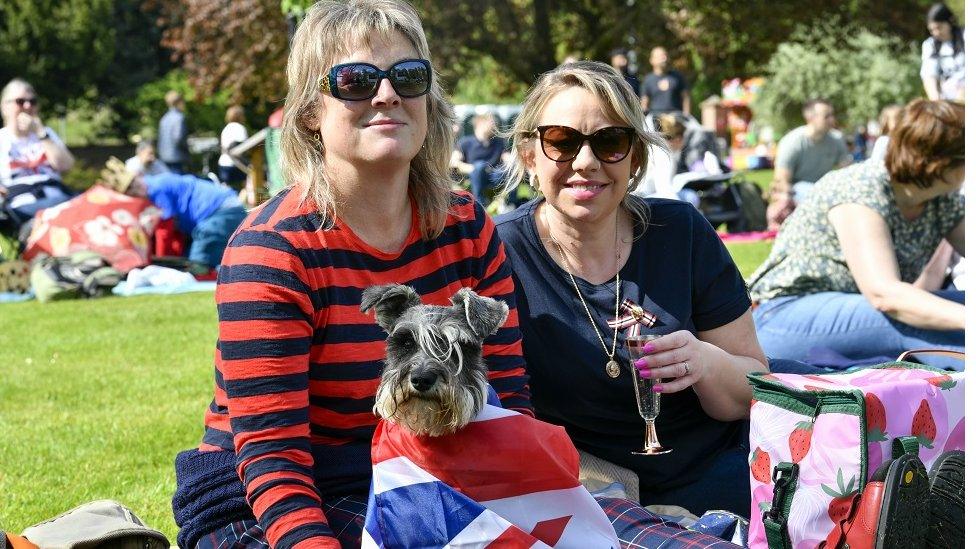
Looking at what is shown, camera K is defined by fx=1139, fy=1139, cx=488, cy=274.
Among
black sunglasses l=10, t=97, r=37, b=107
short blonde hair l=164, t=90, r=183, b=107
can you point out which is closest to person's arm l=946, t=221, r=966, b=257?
black sunglasses l=10, t=97, r=37, b=107

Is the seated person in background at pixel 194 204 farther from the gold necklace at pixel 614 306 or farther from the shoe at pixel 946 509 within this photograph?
the shoe at pixel 946 509

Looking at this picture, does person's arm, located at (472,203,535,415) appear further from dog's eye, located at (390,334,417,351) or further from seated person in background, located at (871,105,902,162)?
seated person in background, located at (871,105,902,162)

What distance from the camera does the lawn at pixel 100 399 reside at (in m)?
5.25

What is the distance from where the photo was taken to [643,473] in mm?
3828

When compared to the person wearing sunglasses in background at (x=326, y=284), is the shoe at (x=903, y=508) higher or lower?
lower

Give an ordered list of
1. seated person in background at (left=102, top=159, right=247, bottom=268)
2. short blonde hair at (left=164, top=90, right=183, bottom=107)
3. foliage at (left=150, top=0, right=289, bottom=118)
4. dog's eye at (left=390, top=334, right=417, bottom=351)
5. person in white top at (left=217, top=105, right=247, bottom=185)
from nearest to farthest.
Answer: dog's eye at (left=390, top=334, right=417, bottom=351)
seated person in background at (left=102, top=159, right=247, bottom=268)
short blonde hair at (left=164, top=90, right=183, bottom=107)
person in white top at (left=217, top=105, right=247, bottom=185)
foliage at (left=150, top=0, right=289, bottom=118)

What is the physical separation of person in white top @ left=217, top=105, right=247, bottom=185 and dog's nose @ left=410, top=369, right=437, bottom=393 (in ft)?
66.6

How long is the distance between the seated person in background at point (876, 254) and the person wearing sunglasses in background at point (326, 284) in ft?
8.78

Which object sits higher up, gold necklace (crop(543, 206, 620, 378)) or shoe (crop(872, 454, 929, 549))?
gold necklace (crop(543, 206, 620, 378))

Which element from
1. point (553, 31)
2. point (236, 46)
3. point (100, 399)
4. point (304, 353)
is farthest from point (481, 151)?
point (304, 353)

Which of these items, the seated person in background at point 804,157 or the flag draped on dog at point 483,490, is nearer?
the flag draped on dog at point 483,490

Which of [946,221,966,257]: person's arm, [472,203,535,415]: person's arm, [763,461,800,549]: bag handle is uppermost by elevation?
[472,203,535,415]: person's arm

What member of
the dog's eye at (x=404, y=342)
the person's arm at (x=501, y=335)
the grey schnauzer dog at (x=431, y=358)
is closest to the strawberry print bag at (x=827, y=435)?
the person's arm at (x=501, y=335)

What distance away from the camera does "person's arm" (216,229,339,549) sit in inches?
104
